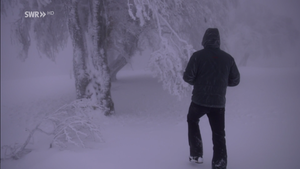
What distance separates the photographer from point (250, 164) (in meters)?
2.62

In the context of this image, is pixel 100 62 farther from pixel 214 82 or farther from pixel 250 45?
pixel 250 45

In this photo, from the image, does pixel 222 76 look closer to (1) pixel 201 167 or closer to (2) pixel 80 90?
(1) pixel 201 167

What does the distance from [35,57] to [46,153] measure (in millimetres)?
5366

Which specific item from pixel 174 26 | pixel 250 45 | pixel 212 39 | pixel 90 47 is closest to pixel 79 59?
pixel 90 47

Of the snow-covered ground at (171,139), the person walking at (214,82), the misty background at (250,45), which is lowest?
the snow-covered ground at (171,139)

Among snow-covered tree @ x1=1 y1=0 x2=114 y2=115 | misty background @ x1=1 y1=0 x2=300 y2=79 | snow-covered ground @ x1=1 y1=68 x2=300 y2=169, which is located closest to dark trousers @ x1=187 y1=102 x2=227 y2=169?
snow-covered ground @ x1=1 y1=68 x2=300 y2=169

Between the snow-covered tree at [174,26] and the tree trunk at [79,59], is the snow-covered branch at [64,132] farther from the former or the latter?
the snow-covered tree at [174,26]

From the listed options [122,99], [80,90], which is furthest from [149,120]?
[122,99]

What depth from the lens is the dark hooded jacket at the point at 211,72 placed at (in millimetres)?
2281

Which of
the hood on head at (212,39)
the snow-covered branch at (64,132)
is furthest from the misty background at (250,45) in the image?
the hood on head at (212,39)

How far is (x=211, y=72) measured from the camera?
2.28 metres

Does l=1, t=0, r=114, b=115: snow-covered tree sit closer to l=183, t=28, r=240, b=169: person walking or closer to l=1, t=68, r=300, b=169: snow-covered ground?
l=1, t=68, r=300, b=169: snow-covered ground

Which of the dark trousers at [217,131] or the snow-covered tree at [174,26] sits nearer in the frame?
the dark trousers at [217,131]

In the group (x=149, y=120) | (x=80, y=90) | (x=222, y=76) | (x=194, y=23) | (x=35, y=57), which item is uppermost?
(x=194, y=23)
